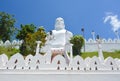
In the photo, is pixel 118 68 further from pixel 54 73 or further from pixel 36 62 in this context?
pixel 36 62

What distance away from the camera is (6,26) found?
3291 centimetres

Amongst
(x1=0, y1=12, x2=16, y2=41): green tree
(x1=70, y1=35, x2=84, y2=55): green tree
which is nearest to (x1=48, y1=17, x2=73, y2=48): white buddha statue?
(x1=70, y1=35, x2=84, y2=55): green tree

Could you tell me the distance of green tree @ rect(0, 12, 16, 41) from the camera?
3250 centimetres

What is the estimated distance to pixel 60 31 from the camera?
2548cm

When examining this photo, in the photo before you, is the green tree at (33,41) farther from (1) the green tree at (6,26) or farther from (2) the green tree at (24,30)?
(1) the green tree at (6,26)

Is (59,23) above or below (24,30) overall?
above

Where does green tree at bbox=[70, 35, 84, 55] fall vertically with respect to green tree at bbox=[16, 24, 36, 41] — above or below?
below

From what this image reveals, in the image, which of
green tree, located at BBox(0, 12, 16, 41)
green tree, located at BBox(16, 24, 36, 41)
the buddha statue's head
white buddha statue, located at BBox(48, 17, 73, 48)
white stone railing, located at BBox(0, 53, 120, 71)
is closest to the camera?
white stone railing, located at BBox(0, 53, 120, 71)

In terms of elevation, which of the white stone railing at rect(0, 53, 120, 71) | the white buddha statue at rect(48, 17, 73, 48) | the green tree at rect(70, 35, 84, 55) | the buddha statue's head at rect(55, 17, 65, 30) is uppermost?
the buddha statue's head at rect(55, 17, 65, 30)

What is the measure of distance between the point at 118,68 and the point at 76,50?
54.1ft

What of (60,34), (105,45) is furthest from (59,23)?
(105,45)

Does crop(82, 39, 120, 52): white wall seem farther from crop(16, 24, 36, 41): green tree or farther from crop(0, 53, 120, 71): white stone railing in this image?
crop(0, 53, 120, 71): white stone railing

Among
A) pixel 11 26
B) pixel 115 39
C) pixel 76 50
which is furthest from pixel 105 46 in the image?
pixel 11 26

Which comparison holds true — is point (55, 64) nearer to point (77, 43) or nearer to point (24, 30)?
point (77, 43)
